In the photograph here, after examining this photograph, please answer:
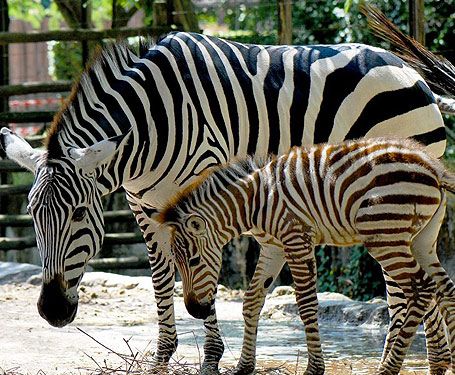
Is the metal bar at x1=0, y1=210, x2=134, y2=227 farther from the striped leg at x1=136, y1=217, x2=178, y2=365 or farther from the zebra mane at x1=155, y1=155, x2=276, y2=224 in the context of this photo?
the zebra mane at x1=155, y1=155, x2=276, y2=224

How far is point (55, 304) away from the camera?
17.9 feet

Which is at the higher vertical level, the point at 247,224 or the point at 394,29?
the point at 394,29

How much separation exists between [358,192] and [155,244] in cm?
164

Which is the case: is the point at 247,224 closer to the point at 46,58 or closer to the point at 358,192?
the point at 358,192

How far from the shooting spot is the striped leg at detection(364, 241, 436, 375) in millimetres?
5348

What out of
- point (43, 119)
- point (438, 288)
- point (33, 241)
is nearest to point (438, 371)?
point (438, 288)

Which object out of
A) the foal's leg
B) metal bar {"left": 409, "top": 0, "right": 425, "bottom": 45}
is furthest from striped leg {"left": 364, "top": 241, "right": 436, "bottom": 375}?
metal bar {"left": 409, "top": 0, "right": 425, "bottom": 45}

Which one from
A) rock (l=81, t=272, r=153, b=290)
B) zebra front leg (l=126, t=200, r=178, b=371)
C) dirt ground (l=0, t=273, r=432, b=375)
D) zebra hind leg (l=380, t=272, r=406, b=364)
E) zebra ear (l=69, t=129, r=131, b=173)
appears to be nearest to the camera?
zebra ear (l=69, t=129, r=131, b=173)

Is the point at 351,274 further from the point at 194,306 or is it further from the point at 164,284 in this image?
the point at 194,306

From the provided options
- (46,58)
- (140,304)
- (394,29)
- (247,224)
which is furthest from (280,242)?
(46,58)

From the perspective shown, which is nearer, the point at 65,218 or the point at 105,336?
the point at 65,218

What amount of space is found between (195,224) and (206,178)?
0.35m

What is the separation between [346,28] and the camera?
11.6 metres

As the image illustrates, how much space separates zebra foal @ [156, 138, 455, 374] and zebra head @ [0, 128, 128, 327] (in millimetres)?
457
